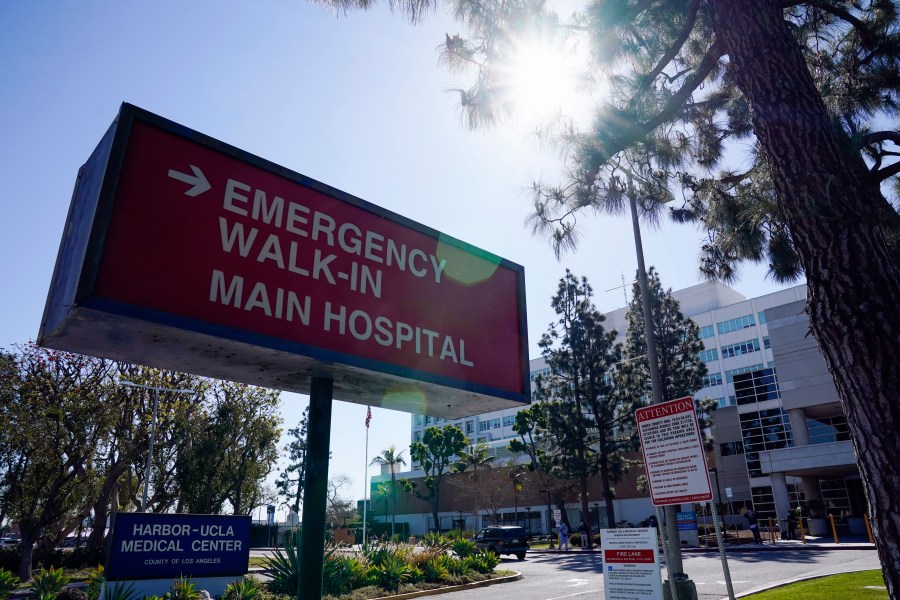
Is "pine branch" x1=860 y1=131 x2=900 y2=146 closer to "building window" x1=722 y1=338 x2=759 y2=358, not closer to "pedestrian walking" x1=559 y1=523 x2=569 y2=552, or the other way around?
"pedestrian walking" x1=559 y1=523 x2=569 y2=552

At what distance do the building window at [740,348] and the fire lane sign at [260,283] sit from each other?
7164 centimetres

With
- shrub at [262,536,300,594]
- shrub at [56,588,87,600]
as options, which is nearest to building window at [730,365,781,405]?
shrub at [262,536,300,594]

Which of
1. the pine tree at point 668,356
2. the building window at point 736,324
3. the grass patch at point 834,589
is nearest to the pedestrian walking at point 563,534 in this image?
the pine tree at point 668,356

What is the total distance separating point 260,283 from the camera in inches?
110

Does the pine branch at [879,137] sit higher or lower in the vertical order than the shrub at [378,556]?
higher

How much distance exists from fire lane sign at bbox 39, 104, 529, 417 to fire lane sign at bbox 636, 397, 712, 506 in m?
3.31

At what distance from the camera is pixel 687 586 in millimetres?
10594

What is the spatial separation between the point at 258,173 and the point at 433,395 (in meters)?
1.58

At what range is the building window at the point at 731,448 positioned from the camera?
181 ft

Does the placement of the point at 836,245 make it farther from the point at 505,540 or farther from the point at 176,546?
the point at 505,540

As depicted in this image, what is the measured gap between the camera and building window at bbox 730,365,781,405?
55.0 meters

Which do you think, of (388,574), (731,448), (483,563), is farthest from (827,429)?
(388,574)

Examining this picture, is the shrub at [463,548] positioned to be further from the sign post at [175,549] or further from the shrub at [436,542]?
the sign post at [175,549]

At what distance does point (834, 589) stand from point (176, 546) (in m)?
12.9
